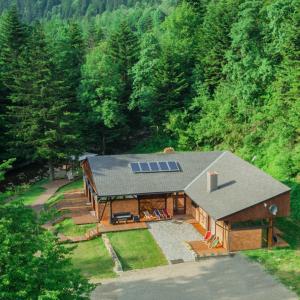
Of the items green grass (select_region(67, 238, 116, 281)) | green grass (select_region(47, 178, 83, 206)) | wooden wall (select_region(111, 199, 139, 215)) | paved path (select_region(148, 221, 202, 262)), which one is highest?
wooden wall (select_region(111, 199, 139, 215))

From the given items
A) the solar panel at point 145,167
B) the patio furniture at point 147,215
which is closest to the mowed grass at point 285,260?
the patio furniture at point 147,215

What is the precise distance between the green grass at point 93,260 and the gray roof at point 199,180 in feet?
13.8

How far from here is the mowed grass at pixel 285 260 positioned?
2323cm

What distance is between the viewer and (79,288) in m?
15.0

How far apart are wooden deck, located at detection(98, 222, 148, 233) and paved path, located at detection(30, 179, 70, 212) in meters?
7.54

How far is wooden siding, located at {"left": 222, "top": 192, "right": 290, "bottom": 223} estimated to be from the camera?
2639cm

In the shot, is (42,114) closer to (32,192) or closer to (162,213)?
(32,192)

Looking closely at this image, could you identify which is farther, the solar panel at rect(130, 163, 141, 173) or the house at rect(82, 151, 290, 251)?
the solar panel at rect(130, 163, 141, 173)

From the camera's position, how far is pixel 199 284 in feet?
75.8

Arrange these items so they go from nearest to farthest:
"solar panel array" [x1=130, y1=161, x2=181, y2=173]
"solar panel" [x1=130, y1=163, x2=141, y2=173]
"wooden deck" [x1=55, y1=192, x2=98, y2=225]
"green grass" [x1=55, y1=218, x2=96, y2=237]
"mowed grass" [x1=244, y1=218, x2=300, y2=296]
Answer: "mowed grass" [x1=244, y1=218, x2=300, y2=296] < "green grass" [x1=55, y1=218, x2=96, y2=237] < "wooden deck" [x1=55, y1=192, x2=98, y2=225] < "solar panel" [x1=130, y1=163, x2=141, y2=173] < "solar panel array" [x1=130, y1=161, x2=181, y2=173]

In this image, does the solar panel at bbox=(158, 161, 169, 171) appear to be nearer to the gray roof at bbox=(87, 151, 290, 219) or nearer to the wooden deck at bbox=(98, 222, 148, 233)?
the gray roof at bbox=(87, 151, 290, 219)

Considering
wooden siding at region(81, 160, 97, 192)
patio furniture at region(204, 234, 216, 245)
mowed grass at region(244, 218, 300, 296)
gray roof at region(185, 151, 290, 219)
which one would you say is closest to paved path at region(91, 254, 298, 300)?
mowed grass at region(244, 218, 300, 296)

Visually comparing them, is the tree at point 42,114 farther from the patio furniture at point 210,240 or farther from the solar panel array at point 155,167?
the patio furniture at point 210,240

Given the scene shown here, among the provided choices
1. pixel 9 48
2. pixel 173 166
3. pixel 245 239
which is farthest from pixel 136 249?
pixel 9 48
